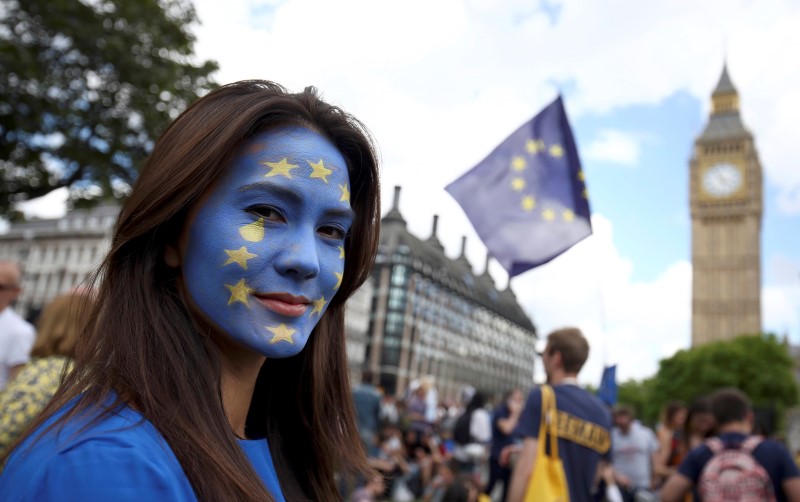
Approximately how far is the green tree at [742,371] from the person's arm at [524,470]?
65.5 metres

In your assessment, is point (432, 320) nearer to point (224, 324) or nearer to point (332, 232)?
point (332, 232)

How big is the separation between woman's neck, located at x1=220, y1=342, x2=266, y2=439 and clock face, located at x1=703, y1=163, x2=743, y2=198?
10377cm

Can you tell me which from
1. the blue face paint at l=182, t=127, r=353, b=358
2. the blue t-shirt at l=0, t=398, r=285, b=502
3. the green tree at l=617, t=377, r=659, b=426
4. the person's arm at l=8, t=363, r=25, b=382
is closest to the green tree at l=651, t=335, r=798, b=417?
the green tree at l=617, t=377, r=659, b=426

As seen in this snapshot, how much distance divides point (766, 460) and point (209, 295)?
4.64m

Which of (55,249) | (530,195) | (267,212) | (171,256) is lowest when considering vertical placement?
(171,256)

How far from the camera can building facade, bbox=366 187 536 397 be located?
78.2 m

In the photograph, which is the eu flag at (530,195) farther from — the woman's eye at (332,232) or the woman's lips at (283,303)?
the woman's lips at (283,303)

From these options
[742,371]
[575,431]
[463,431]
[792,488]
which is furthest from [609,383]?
[742,371]

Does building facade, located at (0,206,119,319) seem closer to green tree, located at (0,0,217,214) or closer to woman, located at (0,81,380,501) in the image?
green tree, located at (0,0,217,214)

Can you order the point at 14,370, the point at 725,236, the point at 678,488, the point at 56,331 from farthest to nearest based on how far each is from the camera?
the point at 725,236, the point at 678,488, the point at 14,370, the point at 56,331

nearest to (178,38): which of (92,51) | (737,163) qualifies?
(92,51)

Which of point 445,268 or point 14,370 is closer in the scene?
point 14,370

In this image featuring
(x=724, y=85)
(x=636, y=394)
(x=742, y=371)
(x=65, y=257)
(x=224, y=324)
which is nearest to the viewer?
(x=224, y=324)

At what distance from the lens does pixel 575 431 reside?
455 centimetres
